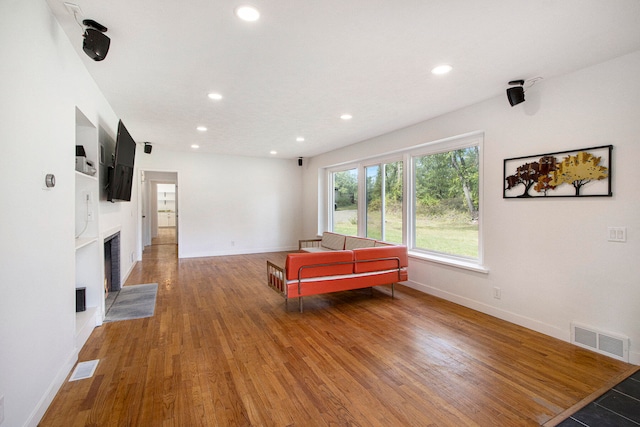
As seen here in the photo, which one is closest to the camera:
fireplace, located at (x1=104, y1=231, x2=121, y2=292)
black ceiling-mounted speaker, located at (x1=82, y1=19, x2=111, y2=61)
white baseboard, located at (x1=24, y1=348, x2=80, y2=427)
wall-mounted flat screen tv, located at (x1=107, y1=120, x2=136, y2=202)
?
white baseboard, located at (x1=24, y1=348, x2=80, y2=427)

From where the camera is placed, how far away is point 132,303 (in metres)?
4.08

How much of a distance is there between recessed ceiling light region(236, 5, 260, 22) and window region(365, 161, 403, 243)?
3.81m

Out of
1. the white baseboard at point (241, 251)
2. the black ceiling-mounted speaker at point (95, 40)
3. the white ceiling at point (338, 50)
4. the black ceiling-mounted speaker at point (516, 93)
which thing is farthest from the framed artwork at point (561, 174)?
the white baseboard at point (241, 251)

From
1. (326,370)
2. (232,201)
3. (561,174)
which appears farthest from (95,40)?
(232,201)

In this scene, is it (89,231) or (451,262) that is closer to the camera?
(89,231)

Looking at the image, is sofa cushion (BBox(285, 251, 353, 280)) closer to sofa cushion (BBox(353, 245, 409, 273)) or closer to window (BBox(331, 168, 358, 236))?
sofa cushion (BBox(353, 245, 409, 273))

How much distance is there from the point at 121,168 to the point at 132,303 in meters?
1.80

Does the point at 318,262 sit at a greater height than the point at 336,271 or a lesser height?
greater

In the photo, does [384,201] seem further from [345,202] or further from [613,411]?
[613,411]

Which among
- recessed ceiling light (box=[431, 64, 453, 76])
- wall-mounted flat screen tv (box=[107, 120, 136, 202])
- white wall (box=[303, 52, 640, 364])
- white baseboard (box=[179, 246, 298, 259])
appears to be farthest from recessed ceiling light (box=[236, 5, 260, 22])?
white baseboard (box=[179, 246, 298, 259])

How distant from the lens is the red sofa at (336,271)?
367 centimetres

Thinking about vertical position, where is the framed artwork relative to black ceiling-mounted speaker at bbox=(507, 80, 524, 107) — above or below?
below

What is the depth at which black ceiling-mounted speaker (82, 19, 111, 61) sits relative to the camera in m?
2.11

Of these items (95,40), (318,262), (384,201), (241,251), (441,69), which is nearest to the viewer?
(95,40)
